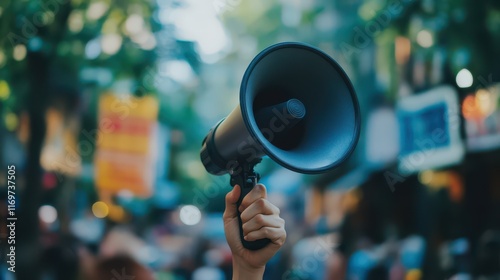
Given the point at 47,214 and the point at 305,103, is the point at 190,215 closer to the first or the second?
the point at 47,214

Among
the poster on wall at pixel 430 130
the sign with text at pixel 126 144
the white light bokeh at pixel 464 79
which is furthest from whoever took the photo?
the white light bokeh at pixel 464 79

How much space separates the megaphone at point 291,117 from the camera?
4.46 feet

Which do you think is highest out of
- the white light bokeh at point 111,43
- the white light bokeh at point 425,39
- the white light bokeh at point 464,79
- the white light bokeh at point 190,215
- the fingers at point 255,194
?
the white light bokeh at point 425,39

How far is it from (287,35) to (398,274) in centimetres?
224

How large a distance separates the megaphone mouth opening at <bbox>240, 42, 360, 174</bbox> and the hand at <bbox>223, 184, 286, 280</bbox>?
14cm

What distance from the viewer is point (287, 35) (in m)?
4.30

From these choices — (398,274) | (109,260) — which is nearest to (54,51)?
(109,260)

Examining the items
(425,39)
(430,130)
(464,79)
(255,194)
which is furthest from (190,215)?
(464,79)

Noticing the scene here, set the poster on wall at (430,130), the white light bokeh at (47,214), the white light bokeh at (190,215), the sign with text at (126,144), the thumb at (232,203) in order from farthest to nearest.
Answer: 1. the poster on wall at (430,130)
2. the white light bokeh at (190,215)
3. the sign with text at (126,144)
4. the white light bokeh at (47,214)
5. the thumb at (232,203)

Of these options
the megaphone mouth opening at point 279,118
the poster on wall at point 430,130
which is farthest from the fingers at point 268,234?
the poster on wall at point 430,130

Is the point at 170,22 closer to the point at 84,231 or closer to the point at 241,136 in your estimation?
the point at 84,231

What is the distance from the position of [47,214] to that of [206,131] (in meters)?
1.26

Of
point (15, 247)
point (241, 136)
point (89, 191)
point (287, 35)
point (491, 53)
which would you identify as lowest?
point (15, 247)

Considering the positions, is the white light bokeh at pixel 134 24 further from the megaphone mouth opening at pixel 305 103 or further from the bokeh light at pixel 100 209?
the megaphone mouth opening at pixel 305 103
